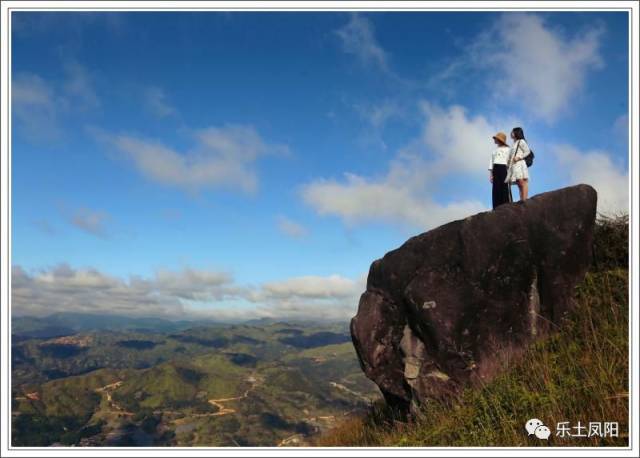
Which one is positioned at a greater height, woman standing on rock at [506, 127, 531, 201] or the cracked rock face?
woman standing on rock at [506, 127, 531, 201]

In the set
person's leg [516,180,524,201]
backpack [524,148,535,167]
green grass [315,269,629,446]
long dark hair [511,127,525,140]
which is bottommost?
green grass [315,269,629,446]

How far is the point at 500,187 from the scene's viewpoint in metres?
14.5

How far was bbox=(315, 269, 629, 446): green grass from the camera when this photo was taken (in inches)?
316

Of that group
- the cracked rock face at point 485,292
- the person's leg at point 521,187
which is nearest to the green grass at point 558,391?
the cracked rock face at point 485,292

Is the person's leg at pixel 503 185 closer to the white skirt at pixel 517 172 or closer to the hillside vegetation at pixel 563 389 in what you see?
the white skirt at pixel 517 172

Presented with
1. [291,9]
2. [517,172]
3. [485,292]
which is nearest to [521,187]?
[517,172]

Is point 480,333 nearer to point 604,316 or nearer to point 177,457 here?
point 604,316

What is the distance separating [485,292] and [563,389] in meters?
3.14

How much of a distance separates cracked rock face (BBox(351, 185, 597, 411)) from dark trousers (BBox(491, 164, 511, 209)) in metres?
2.45

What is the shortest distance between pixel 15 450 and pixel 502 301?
465 inches

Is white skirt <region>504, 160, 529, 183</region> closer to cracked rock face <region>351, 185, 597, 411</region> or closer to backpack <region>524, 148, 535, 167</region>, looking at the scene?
backpack <region>524, 148, 535, 167</region>

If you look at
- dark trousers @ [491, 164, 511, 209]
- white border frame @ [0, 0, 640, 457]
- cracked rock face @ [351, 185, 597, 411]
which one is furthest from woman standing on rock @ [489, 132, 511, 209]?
white border frame @ [0, 0, 640, 457]

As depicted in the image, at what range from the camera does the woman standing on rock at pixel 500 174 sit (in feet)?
47.6

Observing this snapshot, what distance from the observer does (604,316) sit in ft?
34.0
